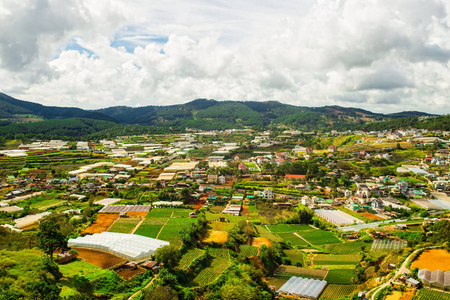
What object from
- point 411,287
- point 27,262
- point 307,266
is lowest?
point 307,266

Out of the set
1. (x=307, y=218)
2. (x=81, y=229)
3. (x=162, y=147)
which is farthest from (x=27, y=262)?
(x=162, y=147)

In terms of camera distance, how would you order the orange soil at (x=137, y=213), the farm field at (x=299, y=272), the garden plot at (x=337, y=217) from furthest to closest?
the garden plot at (x=337, y=217) → the orange soil at (x=137, y=213) → the farm field at (x=299, y=272)

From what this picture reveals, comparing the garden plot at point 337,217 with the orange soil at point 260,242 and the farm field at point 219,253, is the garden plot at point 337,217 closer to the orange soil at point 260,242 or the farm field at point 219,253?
the orange soil at point 260,242

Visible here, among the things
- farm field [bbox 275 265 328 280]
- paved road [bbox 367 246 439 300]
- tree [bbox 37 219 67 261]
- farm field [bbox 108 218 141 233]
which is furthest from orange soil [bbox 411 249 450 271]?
tree [bbox 37 219 67 261]

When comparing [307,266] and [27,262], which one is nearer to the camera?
[27,262]

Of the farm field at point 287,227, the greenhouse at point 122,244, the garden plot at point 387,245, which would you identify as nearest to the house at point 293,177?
the farm field at point 287,227

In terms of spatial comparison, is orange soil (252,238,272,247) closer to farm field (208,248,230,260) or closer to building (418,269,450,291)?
farm field (208,248,230,260)

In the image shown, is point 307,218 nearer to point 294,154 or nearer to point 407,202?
point 407,202
